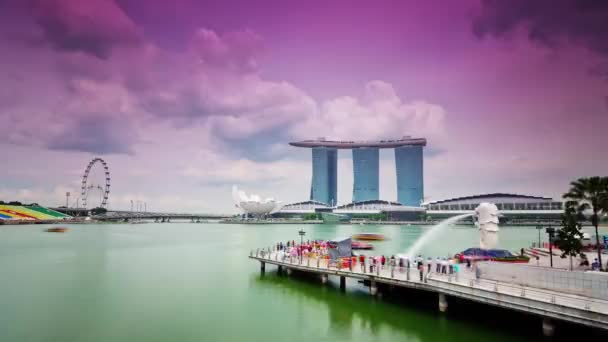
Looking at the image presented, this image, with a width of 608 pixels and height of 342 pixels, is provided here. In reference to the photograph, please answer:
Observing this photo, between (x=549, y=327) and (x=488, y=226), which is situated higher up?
(x=488, y=226)

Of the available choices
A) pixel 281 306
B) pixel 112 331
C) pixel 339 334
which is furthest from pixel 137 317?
pixel 339 334

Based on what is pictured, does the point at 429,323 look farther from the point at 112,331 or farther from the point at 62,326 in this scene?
the point at 62,326

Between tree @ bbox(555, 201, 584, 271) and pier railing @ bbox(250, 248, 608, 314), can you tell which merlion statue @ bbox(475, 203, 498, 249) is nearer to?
tree @ bbox(555, 201, 584, 271)

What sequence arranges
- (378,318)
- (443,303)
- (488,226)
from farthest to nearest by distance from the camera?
(488,226) → (378,318) → (443,303)

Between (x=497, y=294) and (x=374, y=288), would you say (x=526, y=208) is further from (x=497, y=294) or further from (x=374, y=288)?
(x=497, y=294)

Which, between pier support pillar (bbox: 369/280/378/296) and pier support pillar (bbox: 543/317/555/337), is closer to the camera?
pier support pillar (bbox: 543/317/555/337)

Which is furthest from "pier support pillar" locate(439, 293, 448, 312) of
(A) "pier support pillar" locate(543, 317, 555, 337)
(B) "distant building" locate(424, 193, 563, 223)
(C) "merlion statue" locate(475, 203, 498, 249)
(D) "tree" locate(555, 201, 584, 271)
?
(B) "distant building" locate(424, 193, 563, 223)

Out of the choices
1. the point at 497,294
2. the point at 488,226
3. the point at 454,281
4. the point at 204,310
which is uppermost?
the point at 488,226

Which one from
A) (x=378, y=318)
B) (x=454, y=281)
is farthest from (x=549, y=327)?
(x=378, y=318)

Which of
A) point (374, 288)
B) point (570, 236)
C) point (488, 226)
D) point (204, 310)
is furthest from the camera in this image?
point (488, 226)
